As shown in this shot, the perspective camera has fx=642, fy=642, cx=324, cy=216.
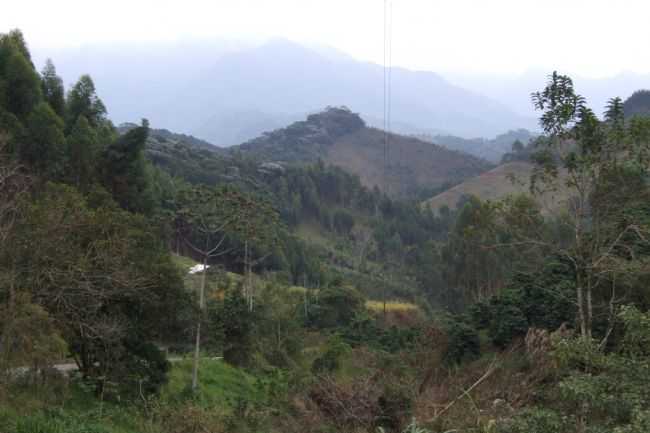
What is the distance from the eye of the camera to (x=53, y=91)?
2750 centimetres

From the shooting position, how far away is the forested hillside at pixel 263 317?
30.5ft

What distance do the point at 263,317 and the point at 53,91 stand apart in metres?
13.7

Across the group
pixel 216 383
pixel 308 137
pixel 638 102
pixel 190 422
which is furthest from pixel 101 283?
pixel 308 137

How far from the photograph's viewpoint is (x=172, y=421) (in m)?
9.49

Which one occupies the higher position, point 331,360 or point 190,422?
point 190,422

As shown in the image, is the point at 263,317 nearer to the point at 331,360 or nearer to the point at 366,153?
the point at 331,360

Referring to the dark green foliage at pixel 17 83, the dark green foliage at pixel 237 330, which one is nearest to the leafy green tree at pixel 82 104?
the dark green foliage at pixel 17 83

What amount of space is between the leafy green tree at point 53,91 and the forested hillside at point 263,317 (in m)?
0.06

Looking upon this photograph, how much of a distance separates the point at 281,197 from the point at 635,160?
59.5 meters

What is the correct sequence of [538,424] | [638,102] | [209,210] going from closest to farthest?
[538,424]
[209,210]
[638,102]

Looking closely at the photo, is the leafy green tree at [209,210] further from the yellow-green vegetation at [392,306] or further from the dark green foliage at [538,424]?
the yellow-green vegetation at [392,306]

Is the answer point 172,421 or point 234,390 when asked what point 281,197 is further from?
point 172,421

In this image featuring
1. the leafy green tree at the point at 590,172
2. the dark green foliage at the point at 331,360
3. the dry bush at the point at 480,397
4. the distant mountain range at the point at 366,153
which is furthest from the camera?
the distant mountain range at the point at 366,153

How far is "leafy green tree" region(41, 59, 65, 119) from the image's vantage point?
27.2m
